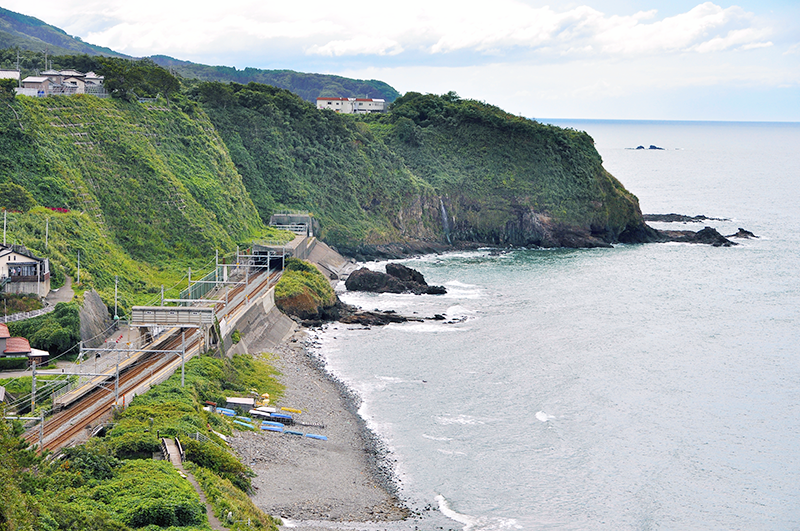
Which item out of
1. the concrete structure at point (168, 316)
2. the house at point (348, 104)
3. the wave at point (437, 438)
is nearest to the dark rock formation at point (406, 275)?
the concrete structure at point (168, 316)

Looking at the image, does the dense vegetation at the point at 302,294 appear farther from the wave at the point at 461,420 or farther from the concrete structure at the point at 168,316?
the wave at the point at 461,420

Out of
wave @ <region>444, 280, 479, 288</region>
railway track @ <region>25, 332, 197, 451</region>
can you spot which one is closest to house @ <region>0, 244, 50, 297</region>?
railway track @ <region>25, 332, 197, 451</region>

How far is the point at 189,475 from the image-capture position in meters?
31.1

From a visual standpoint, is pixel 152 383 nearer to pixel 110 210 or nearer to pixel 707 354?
pixel 110 210

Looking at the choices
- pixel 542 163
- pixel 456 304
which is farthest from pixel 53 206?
pixel 542 163

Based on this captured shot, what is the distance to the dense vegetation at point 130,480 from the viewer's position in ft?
79.5

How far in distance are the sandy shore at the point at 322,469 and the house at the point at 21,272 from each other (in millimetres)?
16076

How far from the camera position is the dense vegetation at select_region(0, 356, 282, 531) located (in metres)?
24.2

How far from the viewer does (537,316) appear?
7256 centimetres

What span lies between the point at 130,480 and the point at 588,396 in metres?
31.5

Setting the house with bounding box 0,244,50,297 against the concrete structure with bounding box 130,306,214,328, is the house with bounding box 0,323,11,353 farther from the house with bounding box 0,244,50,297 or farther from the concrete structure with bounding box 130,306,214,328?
the concrete structure with bounding box 130,306,214,328

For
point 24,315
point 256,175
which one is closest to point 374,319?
point 24,315

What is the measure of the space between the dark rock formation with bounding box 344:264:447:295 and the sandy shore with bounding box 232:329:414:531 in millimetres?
31893

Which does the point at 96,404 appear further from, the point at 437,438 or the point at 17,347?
the point at 437,438
